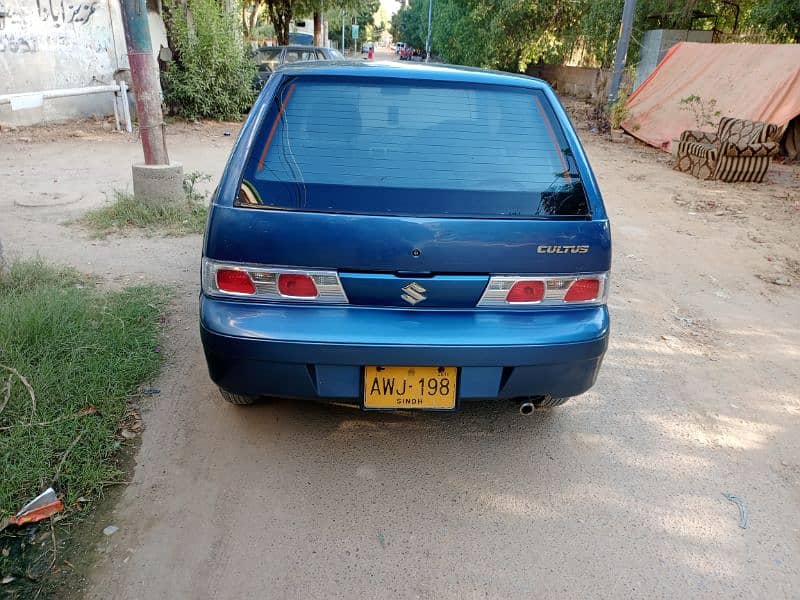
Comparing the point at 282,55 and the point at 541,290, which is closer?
the point at 541,290

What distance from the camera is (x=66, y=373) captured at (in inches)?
120

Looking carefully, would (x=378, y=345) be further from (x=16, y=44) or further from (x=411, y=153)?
(x=16, y=44)

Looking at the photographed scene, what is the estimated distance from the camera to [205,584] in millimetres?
2037

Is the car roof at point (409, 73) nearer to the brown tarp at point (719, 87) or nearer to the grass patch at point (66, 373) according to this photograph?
the grass patch at point (66, 373)

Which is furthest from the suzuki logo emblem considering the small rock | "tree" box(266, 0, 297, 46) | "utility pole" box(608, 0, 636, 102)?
"tree" box(266, 0, 297, 46)

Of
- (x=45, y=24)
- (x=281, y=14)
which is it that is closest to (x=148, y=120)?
(x=45, y=24)

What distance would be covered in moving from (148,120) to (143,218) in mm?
1013

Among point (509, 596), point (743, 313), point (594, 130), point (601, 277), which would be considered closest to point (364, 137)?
point (601, 277)

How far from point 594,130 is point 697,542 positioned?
14190mm

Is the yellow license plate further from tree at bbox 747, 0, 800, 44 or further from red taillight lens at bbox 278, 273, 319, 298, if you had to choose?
tree at bbox 747, 0, 800, 44

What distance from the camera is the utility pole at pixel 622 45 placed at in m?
13.5

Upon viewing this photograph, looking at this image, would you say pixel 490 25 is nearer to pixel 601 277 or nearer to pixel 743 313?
pixel 743 313

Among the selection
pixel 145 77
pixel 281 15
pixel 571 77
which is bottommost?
pixel 571 77

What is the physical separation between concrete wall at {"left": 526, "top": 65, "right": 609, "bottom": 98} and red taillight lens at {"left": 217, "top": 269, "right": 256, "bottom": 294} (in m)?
22.4
